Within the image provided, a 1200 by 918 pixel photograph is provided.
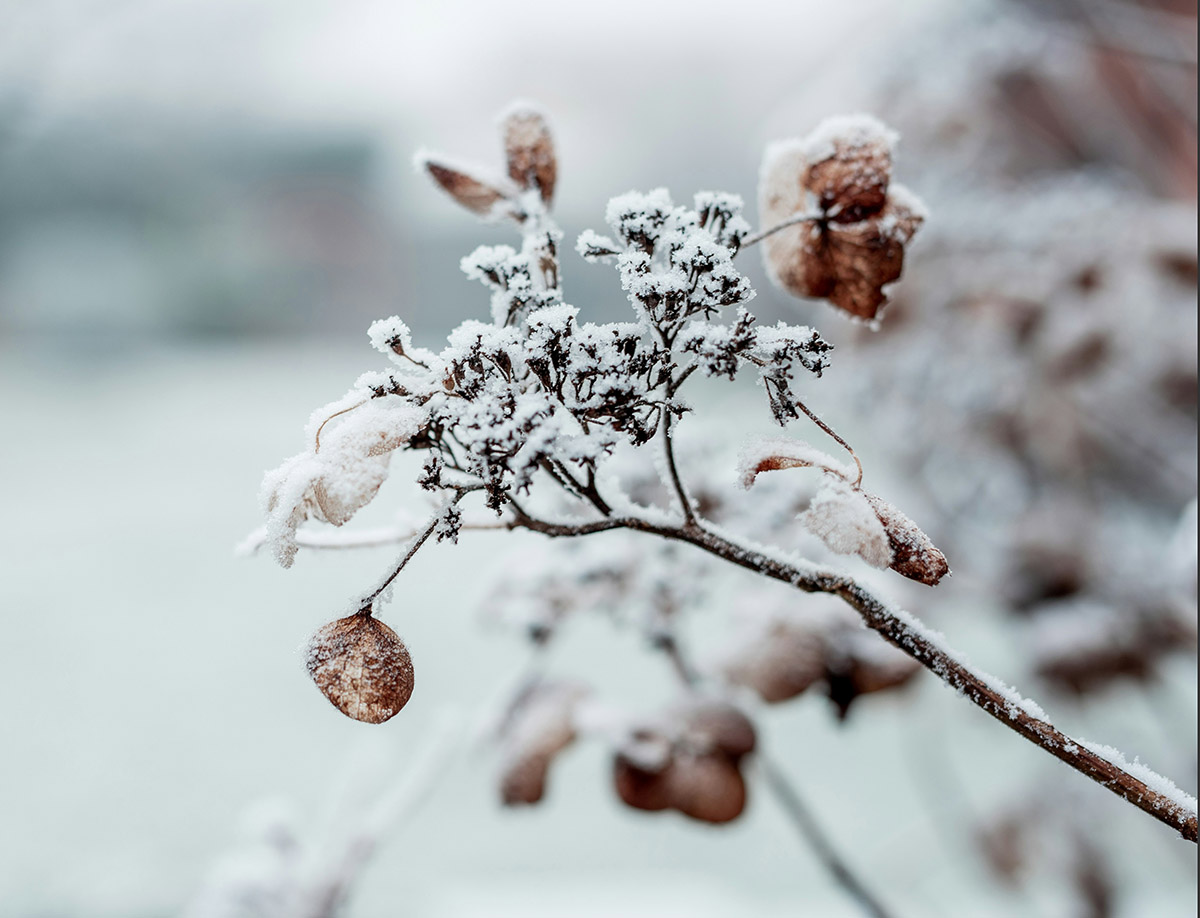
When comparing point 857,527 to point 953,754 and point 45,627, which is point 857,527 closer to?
point 953,754

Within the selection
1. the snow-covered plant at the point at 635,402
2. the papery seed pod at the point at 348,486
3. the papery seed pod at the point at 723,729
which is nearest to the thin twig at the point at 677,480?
the snow-covered plant at the point at 635,402

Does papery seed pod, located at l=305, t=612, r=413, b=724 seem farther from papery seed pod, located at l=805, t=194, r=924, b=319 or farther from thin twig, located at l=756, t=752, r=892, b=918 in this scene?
thin twig, located at l=756, t=752, r=892, b=918

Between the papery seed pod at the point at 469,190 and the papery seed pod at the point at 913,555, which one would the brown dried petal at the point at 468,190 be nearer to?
the papery seed pod at the point at 469,190

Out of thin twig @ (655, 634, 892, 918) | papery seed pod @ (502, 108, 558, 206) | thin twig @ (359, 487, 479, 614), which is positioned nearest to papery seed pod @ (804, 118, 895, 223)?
papery seed pod @ (502, 108, 558, 206)

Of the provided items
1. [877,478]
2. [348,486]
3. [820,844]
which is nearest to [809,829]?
[820,844]

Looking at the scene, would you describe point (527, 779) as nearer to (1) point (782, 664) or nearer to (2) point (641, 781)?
(2) point (641, 781)
